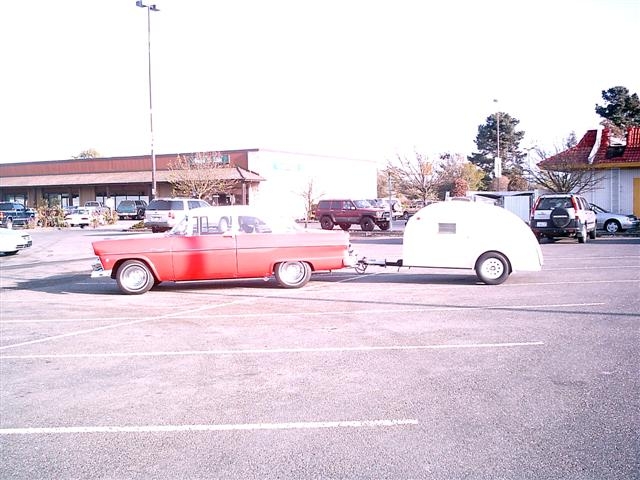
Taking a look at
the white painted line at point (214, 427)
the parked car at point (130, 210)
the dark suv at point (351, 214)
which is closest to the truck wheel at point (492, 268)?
the white painted line at point (214, 427)

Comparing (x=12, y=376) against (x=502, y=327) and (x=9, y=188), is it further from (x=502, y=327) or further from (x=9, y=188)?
(x=9, y=188)

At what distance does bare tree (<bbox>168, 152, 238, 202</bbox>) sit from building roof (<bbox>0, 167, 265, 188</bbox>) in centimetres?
50

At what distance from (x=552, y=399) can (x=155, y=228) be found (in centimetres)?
2878

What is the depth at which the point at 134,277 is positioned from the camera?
521 inches

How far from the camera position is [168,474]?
448 centimetres

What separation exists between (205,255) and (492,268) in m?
5.68

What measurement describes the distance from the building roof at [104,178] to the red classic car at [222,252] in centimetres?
3708

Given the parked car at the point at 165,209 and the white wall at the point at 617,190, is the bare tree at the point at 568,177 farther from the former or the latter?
the parked car at the point at 165,209

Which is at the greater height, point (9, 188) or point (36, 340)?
point (9, 188)

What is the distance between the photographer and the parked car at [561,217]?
2281 cm

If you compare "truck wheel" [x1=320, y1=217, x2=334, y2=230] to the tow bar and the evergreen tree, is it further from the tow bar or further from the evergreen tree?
the evergreen tree

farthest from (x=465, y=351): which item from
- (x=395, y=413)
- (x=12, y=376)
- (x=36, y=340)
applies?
(x=36, y=340)

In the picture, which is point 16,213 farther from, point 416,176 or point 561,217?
point 561,217

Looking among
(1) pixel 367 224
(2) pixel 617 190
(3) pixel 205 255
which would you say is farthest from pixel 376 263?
(2) pixel 617 190
